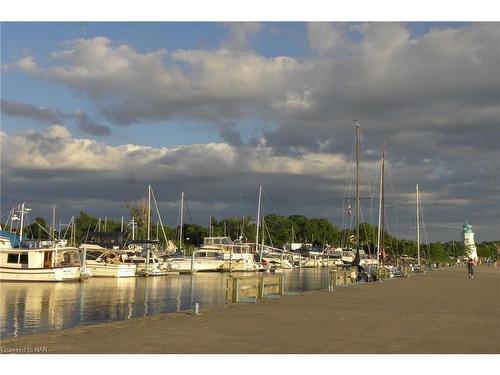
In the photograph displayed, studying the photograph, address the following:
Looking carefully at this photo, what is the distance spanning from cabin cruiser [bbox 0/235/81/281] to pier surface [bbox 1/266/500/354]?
1379 inches

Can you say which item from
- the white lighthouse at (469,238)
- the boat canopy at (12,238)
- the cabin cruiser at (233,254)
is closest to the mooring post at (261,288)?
the boat canopy at (12,238)

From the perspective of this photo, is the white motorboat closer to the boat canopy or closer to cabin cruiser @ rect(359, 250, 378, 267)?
cabin cruiser @ rect(359, 250, 378, 267)

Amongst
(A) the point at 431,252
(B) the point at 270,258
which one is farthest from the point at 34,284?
(A) the point at 431,252

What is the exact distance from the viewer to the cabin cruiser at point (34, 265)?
52.0 m

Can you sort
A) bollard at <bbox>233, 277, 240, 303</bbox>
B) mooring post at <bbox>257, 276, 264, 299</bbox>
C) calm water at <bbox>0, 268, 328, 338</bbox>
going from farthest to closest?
mooring post at <bbox>257, 276, 264, 299</bbox>
calm water at <bbox>0, 268, 328, 338</bbox>
bollard at <bbox>233, 277, 240, 303</bbox>

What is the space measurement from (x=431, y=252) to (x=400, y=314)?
471ft

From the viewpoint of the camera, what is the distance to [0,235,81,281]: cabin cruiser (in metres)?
52.0

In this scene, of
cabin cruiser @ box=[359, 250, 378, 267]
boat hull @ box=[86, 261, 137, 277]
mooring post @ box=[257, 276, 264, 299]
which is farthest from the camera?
boat hull @ box=[86, 261, 137, 277]

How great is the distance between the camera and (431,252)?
15575 centimetres

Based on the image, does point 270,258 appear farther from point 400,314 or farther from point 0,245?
Result: point 400,314

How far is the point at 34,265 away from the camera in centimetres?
5344

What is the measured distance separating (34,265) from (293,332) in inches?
1730

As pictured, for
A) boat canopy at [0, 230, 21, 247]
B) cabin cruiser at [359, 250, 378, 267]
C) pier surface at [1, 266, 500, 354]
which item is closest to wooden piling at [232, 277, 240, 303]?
pier surface at [1, 266, 500, 354]

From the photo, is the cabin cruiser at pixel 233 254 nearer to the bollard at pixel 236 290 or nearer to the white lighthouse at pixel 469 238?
the bollard at pixel 236 290
